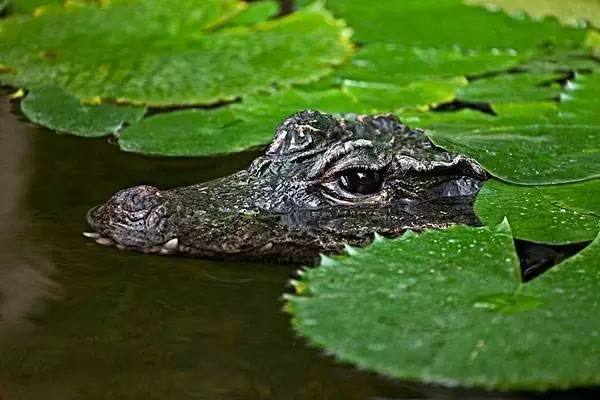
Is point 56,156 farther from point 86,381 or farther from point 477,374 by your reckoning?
point 477,374

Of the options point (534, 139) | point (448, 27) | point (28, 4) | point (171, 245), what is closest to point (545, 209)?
point (534, 139)

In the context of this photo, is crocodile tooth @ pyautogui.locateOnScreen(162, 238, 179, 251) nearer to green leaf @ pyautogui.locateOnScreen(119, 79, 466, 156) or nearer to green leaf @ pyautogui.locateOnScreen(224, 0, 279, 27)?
green leaf @ pyautogui.locateOnScreen(119, 79, 466, 156)

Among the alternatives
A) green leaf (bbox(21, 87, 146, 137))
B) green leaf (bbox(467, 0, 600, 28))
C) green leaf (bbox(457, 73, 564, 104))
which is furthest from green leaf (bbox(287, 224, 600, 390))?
green leaf (bbox(467, 0, 600, 28))

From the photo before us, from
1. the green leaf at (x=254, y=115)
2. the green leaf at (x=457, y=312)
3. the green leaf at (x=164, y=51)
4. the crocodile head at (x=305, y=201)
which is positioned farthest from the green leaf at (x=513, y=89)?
the green leaf at (x=457, y=312)

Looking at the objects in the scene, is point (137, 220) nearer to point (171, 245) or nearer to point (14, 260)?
point (171, 245)

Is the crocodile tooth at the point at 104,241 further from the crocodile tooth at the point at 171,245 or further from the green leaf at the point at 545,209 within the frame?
the green leaf at the point at 545,209
